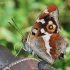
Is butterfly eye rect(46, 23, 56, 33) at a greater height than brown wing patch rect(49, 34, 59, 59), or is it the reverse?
butterfly eye rect(46, 23, 56, 33)

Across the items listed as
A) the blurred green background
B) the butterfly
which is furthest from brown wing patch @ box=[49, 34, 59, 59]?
the blurred green background

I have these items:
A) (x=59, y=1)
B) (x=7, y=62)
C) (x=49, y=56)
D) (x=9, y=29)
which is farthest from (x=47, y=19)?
(x=59, y=1)

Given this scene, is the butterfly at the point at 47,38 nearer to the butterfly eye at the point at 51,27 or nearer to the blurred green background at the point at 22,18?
the butterfly eye at the point at 51,27

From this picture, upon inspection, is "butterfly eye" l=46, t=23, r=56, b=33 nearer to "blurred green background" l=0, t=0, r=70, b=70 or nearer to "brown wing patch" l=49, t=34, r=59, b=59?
"brown wing patch" l=49, t=34, r=59, b=59

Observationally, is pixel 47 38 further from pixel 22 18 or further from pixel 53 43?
pixel 22 18

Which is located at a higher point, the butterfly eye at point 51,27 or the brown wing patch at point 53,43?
the butterfly eye at point 51,27

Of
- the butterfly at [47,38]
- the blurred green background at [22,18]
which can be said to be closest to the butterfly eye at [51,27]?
the butterfly at [47,38]
